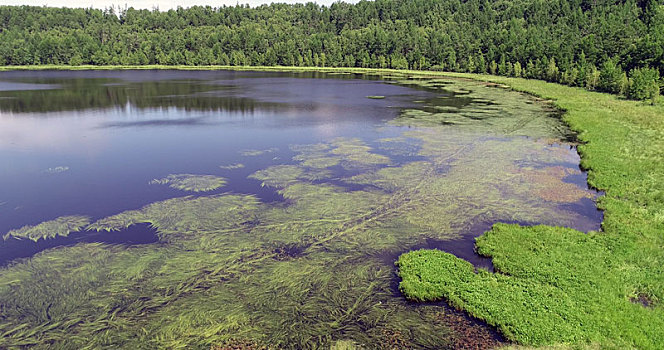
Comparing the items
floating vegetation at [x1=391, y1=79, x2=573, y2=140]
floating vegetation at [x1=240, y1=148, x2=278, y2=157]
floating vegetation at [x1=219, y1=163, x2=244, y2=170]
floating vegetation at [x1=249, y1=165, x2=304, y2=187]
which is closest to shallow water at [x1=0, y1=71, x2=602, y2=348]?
floating vegetation at [x1=219, y1=163, x2=244, y2=170]

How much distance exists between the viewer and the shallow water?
12.7m

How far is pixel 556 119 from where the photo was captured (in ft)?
161

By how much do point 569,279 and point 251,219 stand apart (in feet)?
46.1

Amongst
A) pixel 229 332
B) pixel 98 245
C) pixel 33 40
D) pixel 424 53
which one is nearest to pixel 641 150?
pixel 229 332

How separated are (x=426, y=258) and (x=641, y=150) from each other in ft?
85.0

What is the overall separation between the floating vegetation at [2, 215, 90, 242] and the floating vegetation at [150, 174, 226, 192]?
19.2 feet

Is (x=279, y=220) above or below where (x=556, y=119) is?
below

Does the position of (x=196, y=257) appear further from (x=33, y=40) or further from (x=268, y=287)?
(x=33, y=40)

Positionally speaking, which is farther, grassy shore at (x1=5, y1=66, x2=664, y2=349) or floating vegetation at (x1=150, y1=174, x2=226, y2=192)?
floating vegetation at (x1=150, y1=174, x2=226, y2=192)

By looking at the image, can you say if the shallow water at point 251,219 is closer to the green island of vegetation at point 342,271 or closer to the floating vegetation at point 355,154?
the green island of vegetation at point 342,271

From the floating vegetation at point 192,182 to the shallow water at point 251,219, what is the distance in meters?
0.13

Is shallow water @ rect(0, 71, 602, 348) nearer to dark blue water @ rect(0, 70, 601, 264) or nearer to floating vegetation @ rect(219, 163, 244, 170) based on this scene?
floating vegetation @ rect(219, 163, 244, 170)

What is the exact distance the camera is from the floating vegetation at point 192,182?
24.5m

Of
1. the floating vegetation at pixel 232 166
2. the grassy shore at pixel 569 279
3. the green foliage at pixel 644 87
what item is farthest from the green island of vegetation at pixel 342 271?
the green foliage at pixel 644 87
